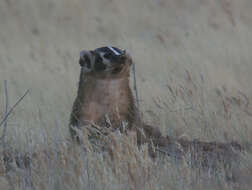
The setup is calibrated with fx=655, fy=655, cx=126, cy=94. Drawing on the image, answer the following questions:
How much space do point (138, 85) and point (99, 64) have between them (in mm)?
3147

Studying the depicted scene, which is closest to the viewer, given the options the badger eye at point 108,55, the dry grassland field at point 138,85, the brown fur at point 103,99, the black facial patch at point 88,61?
the dry grassland field at point 138,85

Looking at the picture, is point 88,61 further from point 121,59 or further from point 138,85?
point 138,85

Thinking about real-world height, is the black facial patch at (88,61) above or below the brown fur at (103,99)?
above

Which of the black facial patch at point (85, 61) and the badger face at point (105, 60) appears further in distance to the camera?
the black facial patch at point (85, 61)

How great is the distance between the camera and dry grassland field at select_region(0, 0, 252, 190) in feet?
15.2

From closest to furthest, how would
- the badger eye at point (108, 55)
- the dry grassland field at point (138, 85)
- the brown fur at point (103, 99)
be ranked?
the dry grassland field at point (138, 85) → the badger eye at point (108, 55) → the brown fur at point (103, 99)

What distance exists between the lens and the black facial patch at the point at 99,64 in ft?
20.2

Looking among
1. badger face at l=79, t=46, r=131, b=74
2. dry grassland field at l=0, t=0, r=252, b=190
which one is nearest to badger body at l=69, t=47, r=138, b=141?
badger face at l=79, t=46, r=131, b=74

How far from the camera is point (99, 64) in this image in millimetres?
6230

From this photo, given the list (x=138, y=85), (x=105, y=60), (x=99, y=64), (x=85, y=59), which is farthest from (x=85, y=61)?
(x=138, y=85)

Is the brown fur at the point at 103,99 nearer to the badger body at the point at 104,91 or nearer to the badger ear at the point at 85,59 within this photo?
the badger body at the point at 104,91

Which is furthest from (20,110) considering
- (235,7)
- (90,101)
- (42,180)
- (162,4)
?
(162,4)

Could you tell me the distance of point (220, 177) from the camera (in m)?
4.64

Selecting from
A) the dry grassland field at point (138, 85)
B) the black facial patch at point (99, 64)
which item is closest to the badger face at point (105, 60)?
the black facial patch at point (99, 64)
